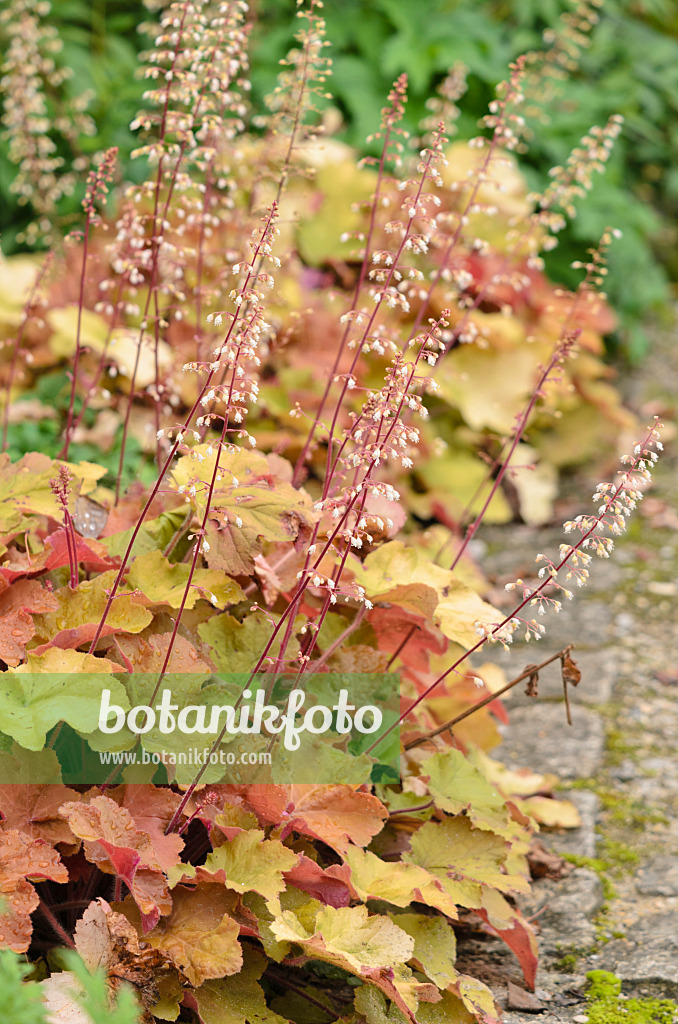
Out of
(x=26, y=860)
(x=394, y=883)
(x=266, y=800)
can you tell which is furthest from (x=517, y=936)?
(x=26, y=860)

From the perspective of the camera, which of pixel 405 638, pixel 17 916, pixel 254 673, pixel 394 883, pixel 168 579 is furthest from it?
pixel 405 638

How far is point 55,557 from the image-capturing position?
1.52m

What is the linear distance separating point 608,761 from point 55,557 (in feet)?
4.60

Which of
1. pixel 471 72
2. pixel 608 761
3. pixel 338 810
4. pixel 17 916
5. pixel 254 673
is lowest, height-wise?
pixel 17 916

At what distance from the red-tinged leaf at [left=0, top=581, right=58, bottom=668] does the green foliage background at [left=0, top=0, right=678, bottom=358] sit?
2604 mm

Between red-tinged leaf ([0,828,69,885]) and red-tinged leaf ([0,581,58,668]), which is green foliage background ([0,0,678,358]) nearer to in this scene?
red-tinged leaf ([0,581,58,668])

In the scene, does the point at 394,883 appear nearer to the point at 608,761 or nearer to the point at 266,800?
the point at 266,800

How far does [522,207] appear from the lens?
3971mm

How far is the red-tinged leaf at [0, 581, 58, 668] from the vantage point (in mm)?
1358

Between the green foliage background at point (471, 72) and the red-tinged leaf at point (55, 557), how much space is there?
2.50m

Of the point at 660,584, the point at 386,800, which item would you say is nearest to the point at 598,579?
the point at 660,584

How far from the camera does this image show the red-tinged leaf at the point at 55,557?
4.84 ft

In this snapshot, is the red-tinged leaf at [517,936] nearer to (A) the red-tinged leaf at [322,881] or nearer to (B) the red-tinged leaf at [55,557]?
(A) the red-tinged leaf at [322,881]

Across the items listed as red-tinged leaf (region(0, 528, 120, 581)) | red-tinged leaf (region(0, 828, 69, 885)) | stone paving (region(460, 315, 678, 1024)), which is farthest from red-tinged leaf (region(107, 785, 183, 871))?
stone paving (region(460, 315, 678, 1024))
